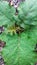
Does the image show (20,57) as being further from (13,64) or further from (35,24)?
(35,24)

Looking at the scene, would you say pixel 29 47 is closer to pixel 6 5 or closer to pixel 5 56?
pixel 5 56

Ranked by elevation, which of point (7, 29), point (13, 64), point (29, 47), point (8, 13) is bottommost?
point (13, 64)

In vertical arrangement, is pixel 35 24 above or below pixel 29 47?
above

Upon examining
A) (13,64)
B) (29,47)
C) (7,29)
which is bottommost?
(13,64)

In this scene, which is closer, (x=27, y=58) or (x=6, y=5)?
(x=27, y=58)

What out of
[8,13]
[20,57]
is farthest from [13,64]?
[8,13]

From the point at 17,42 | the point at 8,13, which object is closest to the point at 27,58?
the point at 17,42
